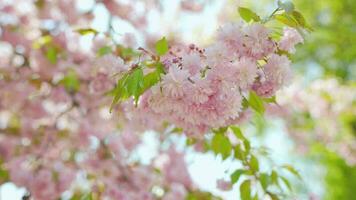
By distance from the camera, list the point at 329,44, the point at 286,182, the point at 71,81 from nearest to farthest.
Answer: the point at 286,182 → the point at 71,81 → the point at 329,44

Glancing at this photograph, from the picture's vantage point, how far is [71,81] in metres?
2.41

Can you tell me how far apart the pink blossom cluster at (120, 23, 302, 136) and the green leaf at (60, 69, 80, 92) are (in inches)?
49.6

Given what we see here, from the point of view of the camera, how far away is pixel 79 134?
289 centimetres

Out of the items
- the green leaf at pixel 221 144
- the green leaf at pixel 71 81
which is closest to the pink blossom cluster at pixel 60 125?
the green leaf at pixel 71 81

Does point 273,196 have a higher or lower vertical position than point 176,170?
higher

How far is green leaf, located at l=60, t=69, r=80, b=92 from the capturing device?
242 centimetres

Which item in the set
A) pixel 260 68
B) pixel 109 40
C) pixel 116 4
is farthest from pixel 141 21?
pixel 260 68

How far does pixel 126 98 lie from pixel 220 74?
203mm

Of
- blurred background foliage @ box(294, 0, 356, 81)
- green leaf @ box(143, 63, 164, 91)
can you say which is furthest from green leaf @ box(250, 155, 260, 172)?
blurred background foliage @ box(294, 0, 356, 81)

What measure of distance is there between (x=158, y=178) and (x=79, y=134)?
0.53m

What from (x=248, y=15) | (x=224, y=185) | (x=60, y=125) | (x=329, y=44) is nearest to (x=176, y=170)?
(x=60, y=125)

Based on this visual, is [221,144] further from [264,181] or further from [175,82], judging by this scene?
[175,82]

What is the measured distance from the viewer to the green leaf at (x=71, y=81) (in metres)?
2.42

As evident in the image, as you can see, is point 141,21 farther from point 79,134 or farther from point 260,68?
point 260,68
